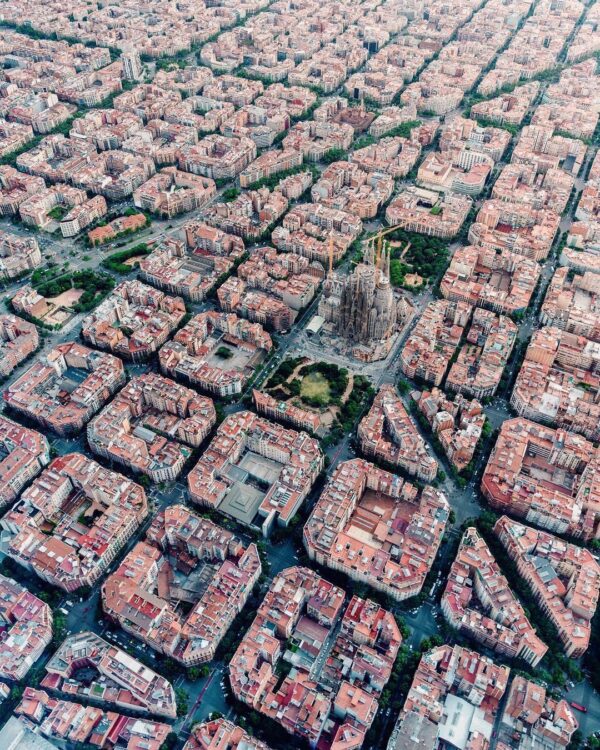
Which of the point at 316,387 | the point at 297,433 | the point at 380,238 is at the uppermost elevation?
the point at 380,238

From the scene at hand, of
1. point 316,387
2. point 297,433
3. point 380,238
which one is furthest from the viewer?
point 380,238

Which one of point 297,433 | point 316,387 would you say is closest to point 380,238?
point 316,387

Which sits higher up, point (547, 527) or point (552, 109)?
point (552, 109)

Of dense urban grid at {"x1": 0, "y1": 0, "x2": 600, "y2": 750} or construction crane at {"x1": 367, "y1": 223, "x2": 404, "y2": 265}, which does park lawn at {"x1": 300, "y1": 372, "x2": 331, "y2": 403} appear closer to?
dense urban grid at {"x1": 0, "y1": 0, "x2": 600, "y2": 750}

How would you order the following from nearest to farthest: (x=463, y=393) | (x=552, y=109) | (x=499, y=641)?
1. (x=499, y=641)
2. (x=463, y=393)
3. (x=552, y=109)

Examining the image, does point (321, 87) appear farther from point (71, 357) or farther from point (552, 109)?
point (71, 357)

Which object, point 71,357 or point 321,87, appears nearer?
point 71,357

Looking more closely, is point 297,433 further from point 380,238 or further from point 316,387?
point 380,238

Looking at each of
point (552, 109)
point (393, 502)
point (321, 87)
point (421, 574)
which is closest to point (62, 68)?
point (321, 87)

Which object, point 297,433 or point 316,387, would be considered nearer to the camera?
point 297,433
